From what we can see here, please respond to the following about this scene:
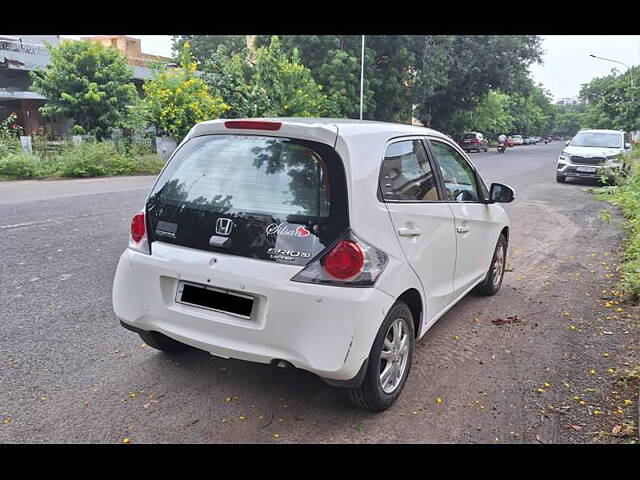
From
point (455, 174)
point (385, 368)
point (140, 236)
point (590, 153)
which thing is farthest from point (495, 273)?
point (590, 153)

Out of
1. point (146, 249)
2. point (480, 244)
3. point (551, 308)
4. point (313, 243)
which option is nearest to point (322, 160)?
point (313, 243)

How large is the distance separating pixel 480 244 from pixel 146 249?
9.32 ft

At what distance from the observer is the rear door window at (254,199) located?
2828 millimetres

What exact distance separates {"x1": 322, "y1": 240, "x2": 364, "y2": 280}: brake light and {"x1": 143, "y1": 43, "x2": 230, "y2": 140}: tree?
1828cm

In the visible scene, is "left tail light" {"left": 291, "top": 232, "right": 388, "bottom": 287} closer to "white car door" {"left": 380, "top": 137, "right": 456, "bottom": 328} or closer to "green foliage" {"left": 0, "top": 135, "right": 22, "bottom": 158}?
"white car door" {"left": 380, "top": 137, "right": 456, "bottom": 328}

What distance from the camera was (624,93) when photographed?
45750 mm

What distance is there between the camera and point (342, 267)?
9.07 ft

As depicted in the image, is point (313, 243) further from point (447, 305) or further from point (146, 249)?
point (447, 305)

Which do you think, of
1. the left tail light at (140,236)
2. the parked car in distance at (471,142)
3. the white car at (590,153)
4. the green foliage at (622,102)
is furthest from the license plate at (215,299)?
the green foliage at (622,102)

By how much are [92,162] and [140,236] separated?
15.5 metres

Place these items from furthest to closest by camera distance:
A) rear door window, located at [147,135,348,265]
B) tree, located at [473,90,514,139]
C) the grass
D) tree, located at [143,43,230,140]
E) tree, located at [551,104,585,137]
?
1. tree, located at [551,104,585,137]
2. tree, located at [473,90,514,139]
3. tree, located at [143,43,230,140]
4. the grass
5. rear door window, located at [147,135,348,265]

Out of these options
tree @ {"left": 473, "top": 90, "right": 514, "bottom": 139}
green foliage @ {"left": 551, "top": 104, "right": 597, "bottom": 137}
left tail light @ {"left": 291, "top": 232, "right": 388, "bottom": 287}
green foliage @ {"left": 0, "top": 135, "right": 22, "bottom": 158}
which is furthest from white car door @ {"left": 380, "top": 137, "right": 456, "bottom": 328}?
green foliage @ {"left": 551, "top": 104, "right": 597, "bottom": 137}

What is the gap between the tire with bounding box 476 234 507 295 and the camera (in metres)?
5.20

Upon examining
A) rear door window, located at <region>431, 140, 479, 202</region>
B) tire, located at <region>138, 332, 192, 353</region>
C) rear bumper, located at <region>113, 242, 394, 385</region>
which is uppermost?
rear door window, located at <region>431, 140, 479, 202</region>
